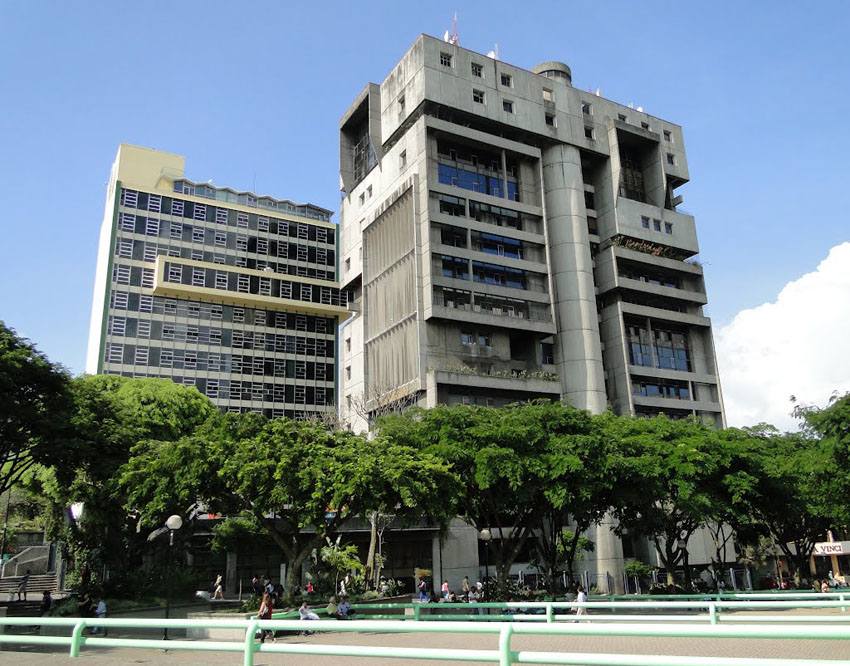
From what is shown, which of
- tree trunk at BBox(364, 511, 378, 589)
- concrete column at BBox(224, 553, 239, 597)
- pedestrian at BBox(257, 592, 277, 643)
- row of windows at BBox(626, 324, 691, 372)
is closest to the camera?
pedestrian at BBox(257, 592, 277, 643)

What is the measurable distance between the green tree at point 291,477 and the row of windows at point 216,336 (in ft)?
171

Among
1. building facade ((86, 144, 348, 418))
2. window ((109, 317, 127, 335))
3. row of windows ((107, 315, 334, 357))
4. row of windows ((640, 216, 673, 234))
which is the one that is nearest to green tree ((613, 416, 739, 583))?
row of windows ((640, 216, 673, 234))

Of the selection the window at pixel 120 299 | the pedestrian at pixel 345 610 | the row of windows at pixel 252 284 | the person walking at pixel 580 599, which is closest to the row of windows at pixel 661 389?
the row of windows at pixel 252 284

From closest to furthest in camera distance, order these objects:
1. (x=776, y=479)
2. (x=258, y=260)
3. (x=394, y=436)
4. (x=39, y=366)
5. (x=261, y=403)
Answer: (x=39, y=366) → (x=394, y=436) → (x=776, y=479) → (x=261, y=403) → (x=258, y=260)

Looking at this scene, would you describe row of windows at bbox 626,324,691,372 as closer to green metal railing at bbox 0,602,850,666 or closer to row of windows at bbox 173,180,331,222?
row of windows at bbox 173,180,331,222

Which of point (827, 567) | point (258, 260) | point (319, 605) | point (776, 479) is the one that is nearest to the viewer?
point (319, 605)

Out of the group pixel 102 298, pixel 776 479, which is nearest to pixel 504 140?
pixel 776 479

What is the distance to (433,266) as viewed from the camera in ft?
212

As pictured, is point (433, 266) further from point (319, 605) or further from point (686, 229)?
point (319, 605)

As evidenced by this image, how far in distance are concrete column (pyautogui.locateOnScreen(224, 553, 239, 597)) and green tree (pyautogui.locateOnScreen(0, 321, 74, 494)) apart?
21630mm

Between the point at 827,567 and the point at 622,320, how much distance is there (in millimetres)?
35391

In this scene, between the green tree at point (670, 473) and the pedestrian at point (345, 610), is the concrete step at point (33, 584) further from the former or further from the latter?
the green tree at point (670, 473)

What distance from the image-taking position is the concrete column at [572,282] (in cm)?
6694

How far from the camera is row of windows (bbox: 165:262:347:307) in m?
84.7
